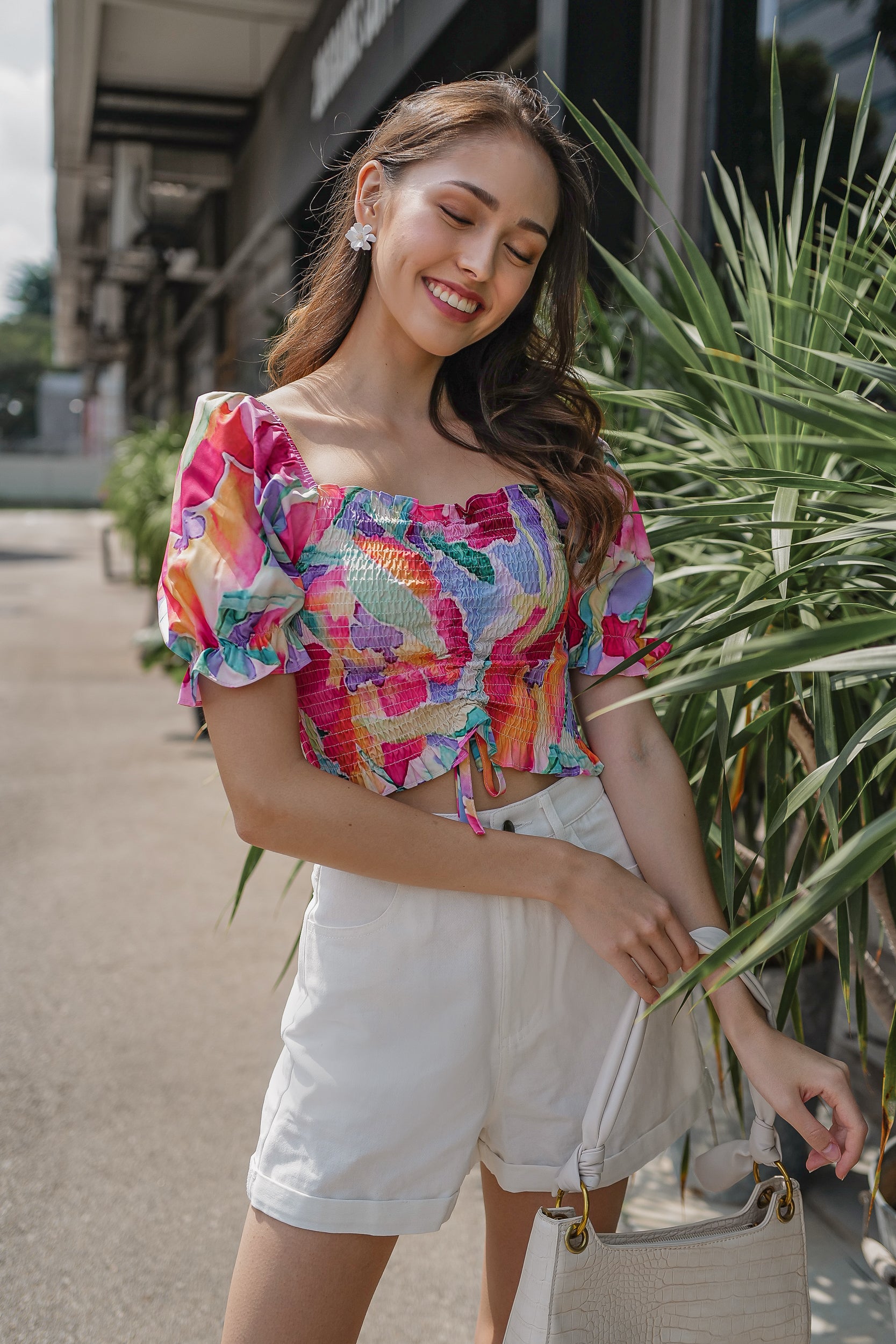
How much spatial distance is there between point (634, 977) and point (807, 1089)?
0.19 m

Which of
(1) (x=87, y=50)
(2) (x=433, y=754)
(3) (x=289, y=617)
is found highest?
(1) (x=87, y=50)

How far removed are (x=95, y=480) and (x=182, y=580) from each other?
42.6 m

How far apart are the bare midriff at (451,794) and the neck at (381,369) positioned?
0.40 metres

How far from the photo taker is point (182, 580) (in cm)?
106

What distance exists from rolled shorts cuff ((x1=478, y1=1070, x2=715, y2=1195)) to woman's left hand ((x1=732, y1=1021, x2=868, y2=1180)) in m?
0.13

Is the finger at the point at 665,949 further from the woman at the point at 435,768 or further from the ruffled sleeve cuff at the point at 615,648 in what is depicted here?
the ruffled sleeve cuff at the point at 615,648

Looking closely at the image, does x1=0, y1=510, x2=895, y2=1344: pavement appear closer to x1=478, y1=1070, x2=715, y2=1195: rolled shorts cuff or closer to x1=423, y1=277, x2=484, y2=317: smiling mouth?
x1=478, y1=1070, x2=715, y2=1195: rolled shorts cuff

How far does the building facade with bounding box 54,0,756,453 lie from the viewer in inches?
128

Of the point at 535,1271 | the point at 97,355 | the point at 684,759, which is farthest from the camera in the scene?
the point at 97,355

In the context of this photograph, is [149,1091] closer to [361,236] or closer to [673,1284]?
[673,1284]

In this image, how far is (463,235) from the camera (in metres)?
Answer: 1.18

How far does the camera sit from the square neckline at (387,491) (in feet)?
3.66

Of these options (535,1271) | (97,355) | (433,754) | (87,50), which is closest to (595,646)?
(433,754)

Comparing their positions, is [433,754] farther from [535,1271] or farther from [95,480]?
[95,480]
